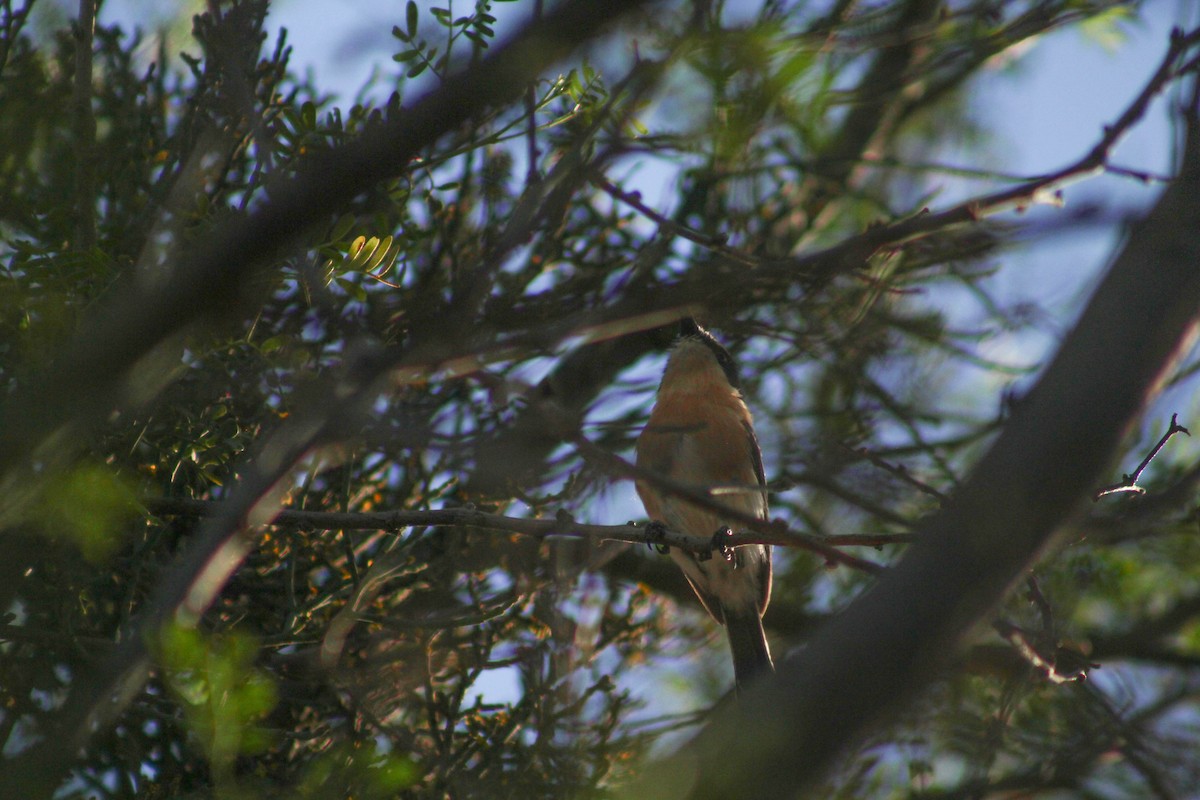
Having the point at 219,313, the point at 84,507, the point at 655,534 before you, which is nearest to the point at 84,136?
the point at 84,507

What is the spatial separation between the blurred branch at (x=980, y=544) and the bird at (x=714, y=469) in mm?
2555

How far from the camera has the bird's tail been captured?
4.60m

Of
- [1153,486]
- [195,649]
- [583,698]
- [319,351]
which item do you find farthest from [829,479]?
[1153,486]

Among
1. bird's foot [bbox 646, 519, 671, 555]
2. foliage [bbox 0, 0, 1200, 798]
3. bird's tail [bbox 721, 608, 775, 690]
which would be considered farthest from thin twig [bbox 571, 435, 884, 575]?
bird's tail [bbox 721, 608, 775, 690]

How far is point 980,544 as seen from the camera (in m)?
1.76

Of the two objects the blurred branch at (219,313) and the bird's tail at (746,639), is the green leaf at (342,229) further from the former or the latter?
the bird's tail at (746,639)

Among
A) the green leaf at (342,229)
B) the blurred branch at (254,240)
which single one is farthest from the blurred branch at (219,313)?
the green leaf at (342,229)

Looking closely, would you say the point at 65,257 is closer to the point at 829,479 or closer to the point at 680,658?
the point at 829,479

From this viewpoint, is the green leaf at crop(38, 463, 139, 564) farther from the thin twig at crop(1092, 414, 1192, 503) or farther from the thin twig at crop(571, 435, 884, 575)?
the thin twig at crop(1092, 414, 1192, 503)

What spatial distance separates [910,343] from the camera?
14.2ft

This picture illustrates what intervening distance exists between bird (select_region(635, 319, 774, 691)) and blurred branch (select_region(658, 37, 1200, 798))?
2.55m

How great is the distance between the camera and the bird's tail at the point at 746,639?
181 inches

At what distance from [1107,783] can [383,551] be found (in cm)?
267

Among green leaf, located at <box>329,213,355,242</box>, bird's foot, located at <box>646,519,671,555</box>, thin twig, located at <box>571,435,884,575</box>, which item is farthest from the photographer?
bird's foot, located at <box>646,519,671,555</box>
